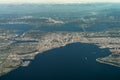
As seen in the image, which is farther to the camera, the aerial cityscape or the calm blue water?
the aerial cityscape

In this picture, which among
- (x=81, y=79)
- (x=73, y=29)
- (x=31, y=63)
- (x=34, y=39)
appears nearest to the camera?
(x=81, y=79)

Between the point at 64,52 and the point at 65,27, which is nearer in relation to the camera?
the point at 64,52

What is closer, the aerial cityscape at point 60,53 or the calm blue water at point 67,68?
the calm blue water at point 67,68

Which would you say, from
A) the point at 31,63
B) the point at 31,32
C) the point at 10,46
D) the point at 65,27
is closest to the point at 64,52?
the point at 31,63

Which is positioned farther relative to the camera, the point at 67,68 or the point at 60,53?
the point at 60,53

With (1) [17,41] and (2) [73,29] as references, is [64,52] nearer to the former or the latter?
(1) [17,41]

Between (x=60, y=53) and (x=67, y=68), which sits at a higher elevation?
(x=60, y=53)

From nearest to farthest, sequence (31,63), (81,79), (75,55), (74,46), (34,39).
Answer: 1. (81,79)
2. (31,63)
3. (75,55)
4. (74,46)
5. (34,39)
